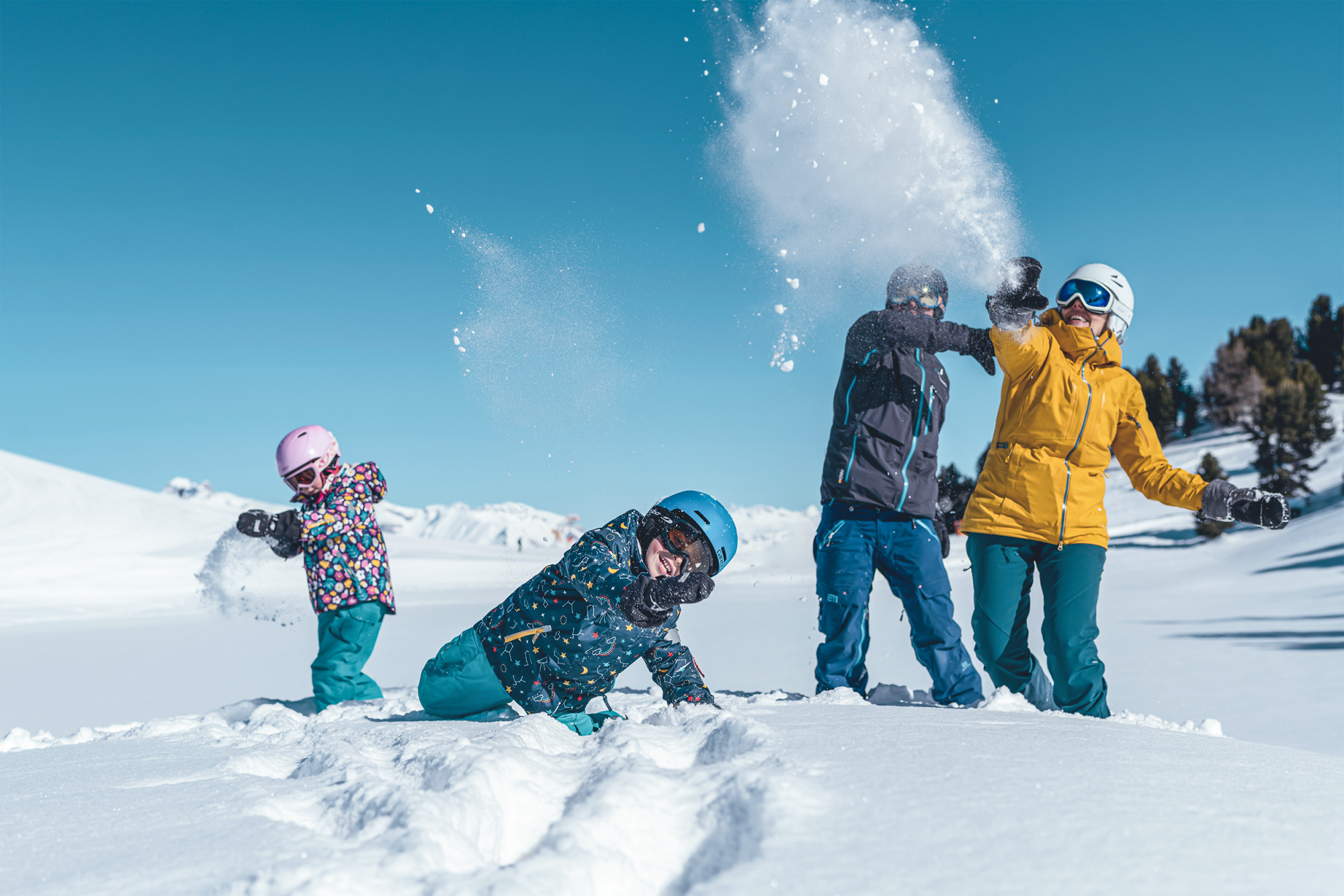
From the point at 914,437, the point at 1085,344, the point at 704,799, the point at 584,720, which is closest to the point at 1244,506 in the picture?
the point at 1085,344

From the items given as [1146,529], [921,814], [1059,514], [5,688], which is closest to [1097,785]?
[921,814]

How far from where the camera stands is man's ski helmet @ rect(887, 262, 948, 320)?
3.93m

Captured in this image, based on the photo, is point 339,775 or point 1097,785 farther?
point 339,775

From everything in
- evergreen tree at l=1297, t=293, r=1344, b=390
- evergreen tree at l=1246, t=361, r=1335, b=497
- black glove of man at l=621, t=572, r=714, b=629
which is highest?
evergreen tree at l=1297, t=293, r=1344, b=390

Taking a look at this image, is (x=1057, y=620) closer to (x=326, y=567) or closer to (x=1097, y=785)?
(x=1097, y=785)

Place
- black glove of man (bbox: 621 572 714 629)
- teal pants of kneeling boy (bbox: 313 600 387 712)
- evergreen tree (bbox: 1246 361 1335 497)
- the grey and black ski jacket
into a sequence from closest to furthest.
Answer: black glove of man (bbox: 621 572 714 629), the grey and black ski jacket, teal pants of kneeling boy (bbox: 313 600 387 712), evergreen tree (bbox: 1246 361 1335 497)

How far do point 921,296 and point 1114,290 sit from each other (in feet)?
2.64

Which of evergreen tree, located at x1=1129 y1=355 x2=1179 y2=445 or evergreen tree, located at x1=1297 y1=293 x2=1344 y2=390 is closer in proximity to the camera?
evergreen tree, located at x1=1129 y1=355 x2=1179 y2=445

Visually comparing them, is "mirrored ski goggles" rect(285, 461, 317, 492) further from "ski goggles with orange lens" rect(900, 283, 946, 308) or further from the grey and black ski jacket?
"ski goggles with orange lens" rect(900, 283, 946, 308)

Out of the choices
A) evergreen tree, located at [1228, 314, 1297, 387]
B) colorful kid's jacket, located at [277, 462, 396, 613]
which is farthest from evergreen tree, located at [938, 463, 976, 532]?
evergreen tree, located at [1228, 314, 1297, 387]

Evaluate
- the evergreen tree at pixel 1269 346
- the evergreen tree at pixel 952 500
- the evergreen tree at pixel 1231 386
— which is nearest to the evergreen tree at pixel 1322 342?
the evergreen tree at pixel 1269 346

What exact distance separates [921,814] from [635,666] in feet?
17.6

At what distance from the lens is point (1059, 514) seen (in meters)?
3.41

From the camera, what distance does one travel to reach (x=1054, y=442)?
3.45 m
